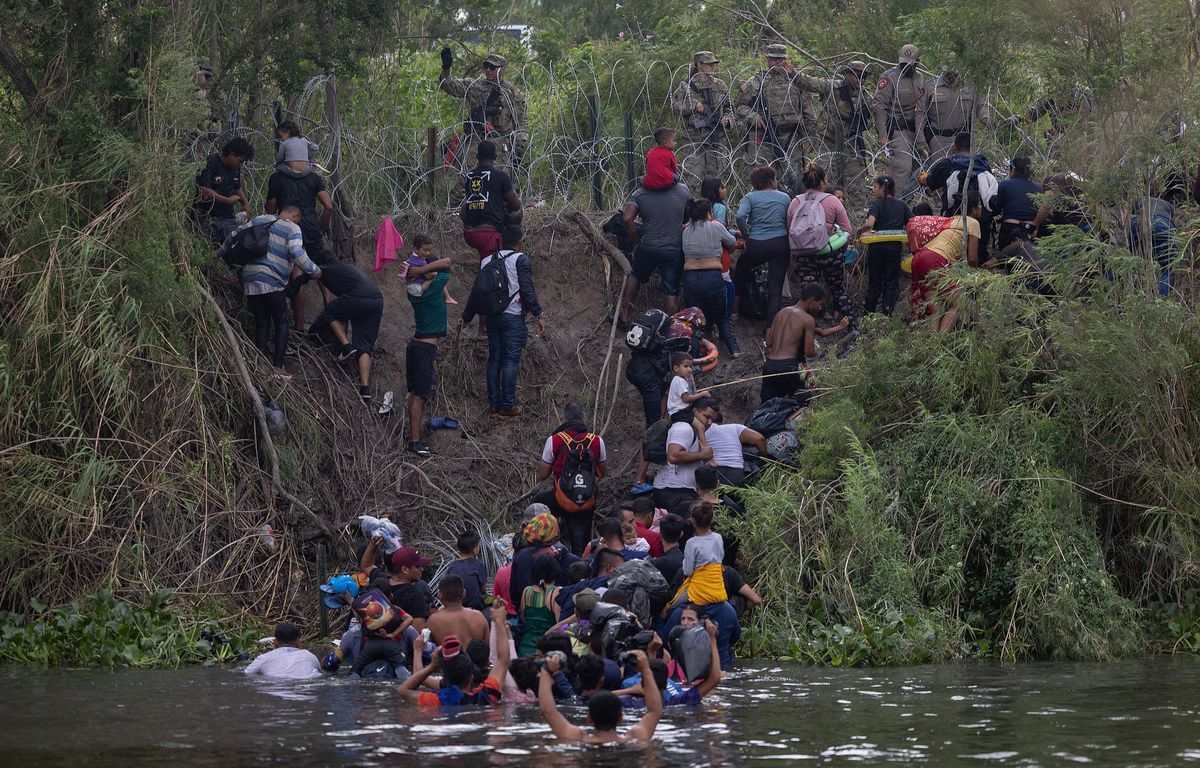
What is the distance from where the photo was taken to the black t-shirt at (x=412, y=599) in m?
11.3

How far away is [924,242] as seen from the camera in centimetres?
1455

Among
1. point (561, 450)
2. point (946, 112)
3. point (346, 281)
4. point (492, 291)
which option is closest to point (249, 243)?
point (346, 281)

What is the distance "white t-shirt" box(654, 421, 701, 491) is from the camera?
13.3 m

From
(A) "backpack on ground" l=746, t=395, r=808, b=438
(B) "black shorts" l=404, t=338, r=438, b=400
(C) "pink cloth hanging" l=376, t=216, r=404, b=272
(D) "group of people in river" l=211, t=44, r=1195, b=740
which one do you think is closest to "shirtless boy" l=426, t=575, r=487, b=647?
(D) "group of people in river" l=211, t=44, r=1195, b=740

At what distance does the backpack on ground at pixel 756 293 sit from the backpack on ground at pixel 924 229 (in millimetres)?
2207

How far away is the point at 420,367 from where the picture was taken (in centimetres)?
1498

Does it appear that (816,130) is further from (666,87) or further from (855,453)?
(855,453)

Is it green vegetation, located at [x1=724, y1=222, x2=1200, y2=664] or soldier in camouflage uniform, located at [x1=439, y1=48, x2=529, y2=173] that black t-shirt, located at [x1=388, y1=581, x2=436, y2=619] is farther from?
soldier in camouflage uniform, located at [x1=439, y1=48, x2=529, y2=173]

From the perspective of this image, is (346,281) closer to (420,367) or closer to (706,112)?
(420,367)

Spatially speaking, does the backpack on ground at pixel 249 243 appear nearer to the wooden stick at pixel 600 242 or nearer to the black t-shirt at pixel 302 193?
the black t-shirt at pixel 302 193

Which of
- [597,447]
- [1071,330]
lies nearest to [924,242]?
[1071,330]

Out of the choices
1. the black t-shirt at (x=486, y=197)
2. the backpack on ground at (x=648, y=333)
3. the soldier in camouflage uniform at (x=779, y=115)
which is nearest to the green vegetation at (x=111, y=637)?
the backpack on ground at (x=648, y=333)

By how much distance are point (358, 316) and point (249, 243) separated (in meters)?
1.47

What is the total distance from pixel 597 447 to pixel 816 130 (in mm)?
5724
